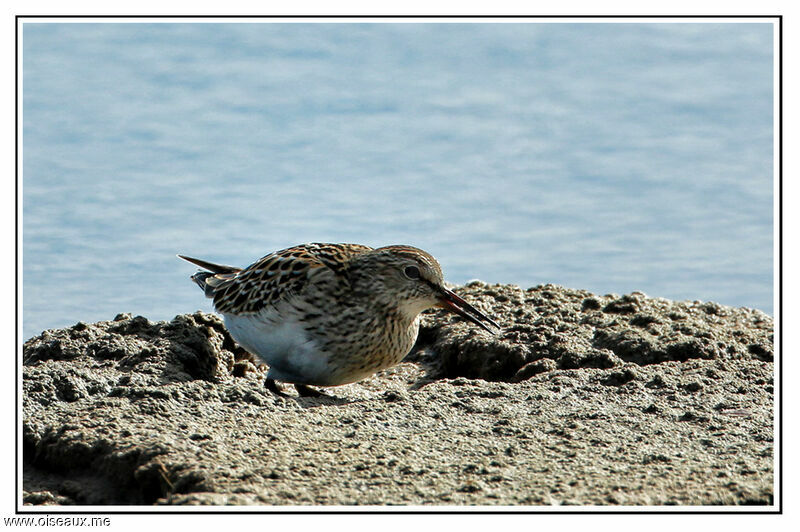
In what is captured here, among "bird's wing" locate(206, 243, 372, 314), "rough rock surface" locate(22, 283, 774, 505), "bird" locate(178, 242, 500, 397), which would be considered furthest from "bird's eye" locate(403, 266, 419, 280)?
"rough rock surface" locate(22, 283, 774, 505)

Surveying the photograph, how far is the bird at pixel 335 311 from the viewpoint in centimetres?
671

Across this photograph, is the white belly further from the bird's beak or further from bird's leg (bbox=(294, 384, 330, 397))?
the bird's beak

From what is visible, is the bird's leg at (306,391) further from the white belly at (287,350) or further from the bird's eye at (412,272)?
the bird's eye at (412,272)

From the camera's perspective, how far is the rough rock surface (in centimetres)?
473

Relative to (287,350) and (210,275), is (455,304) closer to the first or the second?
(287,350)

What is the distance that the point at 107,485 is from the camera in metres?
5.02

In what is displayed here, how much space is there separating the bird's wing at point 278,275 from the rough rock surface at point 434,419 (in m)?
0.35

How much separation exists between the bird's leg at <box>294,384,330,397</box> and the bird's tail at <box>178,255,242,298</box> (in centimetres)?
132

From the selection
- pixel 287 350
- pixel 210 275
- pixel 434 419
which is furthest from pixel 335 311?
pixel 210 275

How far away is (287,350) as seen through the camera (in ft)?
22.2

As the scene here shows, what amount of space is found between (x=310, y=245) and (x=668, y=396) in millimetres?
2810
